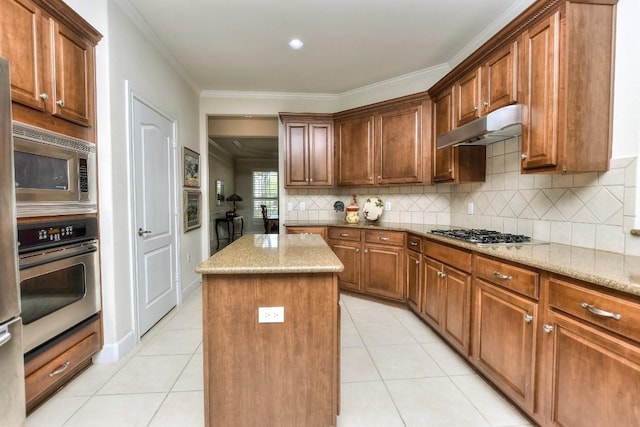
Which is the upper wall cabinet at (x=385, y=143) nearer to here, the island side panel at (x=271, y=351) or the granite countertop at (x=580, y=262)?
the granite countertop at (x=580, y=262)

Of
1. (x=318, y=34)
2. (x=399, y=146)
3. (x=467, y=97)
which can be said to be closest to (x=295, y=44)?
(x=318, y=34)

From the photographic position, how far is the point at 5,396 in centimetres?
111

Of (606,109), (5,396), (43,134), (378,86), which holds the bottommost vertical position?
(5,396)

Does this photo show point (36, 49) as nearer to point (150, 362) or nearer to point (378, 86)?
point (150, 362)

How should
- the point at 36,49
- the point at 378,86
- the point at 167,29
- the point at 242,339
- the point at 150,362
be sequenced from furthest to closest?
1. the point at 378,86
2. the point at 167,29
3. the point at 150,362
4. the point at 36,49
5. the point at 242,339

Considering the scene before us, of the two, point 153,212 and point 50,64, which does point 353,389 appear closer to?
point 153,212

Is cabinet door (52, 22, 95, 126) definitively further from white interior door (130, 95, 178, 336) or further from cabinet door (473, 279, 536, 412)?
cabinet door (473, 279, 536, 412)

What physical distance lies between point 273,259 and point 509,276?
4.29ft

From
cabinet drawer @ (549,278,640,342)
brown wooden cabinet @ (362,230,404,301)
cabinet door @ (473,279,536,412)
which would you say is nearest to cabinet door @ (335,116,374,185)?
brown wooden cabinet @ (362,230,404,301)

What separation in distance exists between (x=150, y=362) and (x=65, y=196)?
1.30 metres

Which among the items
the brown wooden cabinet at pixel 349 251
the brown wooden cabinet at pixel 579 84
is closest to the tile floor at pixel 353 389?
the brown wooden cabinet at pixel 349 251

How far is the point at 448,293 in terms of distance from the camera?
92.6 inches

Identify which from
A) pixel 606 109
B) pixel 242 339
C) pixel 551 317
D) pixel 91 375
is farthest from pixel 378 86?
pixel 91 375

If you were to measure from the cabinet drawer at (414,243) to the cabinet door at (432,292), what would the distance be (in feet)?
0.44
